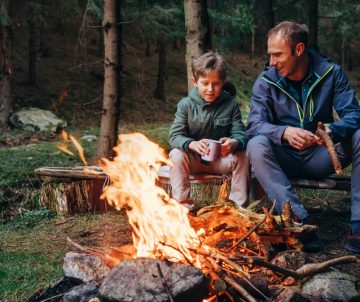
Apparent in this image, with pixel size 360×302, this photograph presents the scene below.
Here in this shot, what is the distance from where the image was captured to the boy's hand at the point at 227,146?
450cm

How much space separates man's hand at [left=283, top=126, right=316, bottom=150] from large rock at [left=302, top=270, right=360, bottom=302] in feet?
4.35

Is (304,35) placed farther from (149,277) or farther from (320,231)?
(149,277)

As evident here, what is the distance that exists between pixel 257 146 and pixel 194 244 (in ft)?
4.64

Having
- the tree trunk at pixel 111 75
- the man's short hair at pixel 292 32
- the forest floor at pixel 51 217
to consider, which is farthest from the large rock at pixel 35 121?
the man's short hair at pixel 292 32

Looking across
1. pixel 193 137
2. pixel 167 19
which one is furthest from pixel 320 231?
pixel 167 19

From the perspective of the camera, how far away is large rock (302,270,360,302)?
3.11 metres

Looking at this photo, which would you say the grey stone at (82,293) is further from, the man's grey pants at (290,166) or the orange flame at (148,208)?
the man's grey pants at (290,166)

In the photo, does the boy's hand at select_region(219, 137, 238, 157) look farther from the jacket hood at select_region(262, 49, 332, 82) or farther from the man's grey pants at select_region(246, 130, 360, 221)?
the jacket hood at select_region(262, 49, 332, 82)

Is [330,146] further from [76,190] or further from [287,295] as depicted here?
[76,190]

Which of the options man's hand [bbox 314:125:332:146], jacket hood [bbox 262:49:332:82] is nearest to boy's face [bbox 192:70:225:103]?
jacket hood [bbox 262:49:332:82]

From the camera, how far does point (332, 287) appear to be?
3.15 m

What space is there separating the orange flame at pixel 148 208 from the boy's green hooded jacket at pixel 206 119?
0.59 meters

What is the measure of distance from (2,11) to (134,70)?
11.2 m

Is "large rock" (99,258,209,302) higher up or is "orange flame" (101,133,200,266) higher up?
"orange flame" (101,133,200,266)
